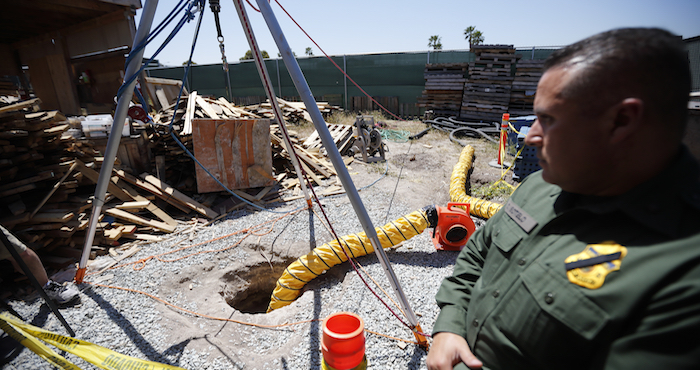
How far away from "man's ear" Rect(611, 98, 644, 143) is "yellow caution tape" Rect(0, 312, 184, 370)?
8.69ft

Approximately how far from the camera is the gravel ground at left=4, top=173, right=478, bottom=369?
271 cm

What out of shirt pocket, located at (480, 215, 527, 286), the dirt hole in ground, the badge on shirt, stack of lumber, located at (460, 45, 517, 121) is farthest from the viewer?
stack of lumber, located at (460, 45, 517, 121)

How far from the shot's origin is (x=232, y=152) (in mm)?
6168

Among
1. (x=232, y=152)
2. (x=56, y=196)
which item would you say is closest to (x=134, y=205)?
(x=56, y=196)

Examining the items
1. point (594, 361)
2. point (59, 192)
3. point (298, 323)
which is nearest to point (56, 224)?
point (59, 192)

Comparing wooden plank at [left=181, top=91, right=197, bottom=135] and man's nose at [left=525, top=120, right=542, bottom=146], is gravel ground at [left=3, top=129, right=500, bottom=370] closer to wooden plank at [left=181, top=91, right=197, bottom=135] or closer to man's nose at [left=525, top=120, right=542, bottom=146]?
wooden plank at [left=181, top=91, right=197, bottom=135]

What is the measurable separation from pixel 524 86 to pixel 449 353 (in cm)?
1494

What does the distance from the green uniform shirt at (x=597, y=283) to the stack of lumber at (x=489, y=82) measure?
555 inches

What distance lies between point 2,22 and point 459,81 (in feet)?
55.8

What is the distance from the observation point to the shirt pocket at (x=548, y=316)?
0.85 meters

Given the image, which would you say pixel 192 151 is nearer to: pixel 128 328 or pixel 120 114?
pixel 120 114

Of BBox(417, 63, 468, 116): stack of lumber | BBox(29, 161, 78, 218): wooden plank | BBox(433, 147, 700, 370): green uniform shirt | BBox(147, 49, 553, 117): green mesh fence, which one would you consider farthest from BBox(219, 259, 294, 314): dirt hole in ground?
BBox(147, 49, 553, 117): green mesh fence

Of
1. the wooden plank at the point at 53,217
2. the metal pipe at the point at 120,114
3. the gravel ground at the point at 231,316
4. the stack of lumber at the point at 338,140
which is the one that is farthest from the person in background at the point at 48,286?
the stack of lumber at the point at 338,140

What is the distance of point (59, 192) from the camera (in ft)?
14.3
